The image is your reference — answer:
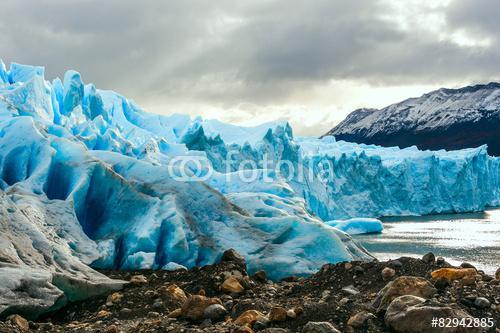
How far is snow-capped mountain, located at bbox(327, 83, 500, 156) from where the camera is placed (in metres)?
98.9

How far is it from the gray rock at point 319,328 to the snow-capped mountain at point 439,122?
91656 mm

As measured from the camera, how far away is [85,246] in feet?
35.4

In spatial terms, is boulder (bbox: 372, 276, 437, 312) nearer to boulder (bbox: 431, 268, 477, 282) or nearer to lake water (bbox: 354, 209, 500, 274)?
boulder (bbox: 431, 268, 477, 282)

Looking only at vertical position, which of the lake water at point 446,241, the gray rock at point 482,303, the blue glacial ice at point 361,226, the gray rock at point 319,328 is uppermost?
the gray rock at point 482,303

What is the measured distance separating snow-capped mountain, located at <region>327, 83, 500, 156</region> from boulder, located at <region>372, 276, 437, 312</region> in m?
90.6

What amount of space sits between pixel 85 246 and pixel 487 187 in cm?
5072

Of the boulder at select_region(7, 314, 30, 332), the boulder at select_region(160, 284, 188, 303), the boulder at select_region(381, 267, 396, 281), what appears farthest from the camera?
the boulder at select_region(160, 284, 188, 303)

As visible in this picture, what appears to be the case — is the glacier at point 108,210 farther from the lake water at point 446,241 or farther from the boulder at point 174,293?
the lake water at point 446,241

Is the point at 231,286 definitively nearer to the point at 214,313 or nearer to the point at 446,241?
the point at 214,313

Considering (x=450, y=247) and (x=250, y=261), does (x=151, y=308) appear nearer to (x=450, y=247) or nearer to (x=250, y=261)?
(x=250, y=261)

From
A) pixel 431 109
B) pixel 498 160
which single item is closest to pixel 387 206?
pixel 498 160

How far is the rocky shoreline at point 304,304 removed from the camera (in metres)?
4.25

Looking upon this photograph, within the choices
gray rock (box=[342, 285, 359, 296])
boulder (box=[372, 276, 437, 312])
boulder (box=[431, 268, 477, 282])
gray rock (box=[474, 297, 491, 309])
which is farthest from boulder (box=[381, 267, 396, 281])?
gray rock (box=[474, 297, 491, 309])

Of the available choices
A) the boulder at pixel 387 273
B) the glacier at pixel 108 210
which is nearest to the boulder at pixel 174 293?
the glacier at pixel 108 210
